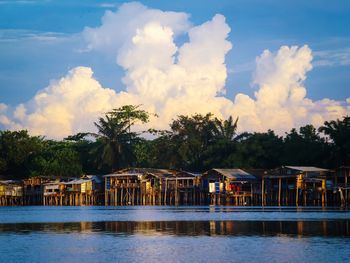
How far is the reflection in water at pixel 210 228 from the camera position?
45906 mm

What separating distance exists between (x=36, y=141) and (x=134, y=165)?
63.6ft

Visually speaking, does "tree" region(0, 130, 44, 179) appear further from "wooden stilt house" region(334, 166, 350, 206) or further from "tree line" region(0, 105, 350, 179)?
"wooden stilt house" region(334, 166, 350, 206)

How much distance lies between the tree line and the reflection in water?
42544 mm

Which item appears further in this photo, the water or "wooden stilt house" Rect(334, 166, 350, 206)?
"wooden stilt house" Rect(334, 166, 350, 206)

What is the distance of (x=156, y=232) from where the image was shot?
48.4m

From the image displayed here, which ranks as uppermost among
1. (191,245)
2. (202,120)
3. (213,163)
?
(202,120)

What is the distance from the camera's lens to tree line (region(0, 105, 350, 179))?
99188 mm

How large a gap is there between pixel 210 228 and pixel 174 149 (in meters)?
68.2

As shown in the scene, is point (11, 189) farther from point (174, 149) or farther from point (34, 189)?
point (174, 149)

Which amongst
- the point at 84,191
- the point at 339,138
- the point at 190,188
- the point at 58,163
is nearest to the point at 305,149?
the point at 339,138

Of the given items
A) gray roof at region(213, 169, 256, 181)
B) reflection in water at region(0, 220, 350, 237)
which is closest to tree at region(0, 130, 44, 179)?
gray roof at region(213, 169, 256, 181)

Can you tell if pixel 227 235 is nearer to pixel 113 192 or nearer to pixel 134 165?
pixel 113 192

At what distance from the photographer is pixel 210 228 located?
167ft

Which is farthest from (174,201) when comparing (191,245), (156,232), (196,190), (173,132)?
(191,245)
